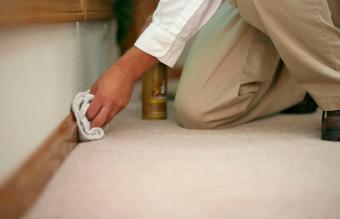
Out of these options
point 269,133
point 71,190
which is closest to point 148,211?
point 71,190

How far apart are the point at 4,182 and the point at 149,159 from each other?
1.21 feet

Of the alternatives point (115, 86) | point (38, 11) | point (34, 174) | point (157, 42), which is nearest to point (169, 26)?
point (157, 42)

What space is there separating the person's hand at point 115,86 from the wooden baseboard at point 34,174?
11 cm

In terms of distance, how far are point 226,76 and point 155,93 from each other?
9.4 inches

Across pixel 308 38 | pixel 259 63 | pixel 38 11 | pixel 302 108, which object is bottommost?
pixel 302 108

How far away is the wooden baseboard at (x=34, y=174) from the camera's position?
0.59 m

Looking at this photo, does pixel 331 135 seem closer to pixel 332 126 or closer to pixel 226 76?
pixel 332 126

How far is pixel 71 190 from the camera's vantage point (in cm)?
74

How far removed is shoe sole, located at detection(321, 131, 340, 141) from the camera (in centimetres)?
108

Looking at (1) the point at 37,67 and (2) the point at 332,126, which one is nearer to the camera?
(1) the point at 37,67

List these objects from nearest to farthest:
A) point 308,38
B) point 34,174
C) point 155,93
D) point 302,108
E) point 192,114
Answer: point 34,174, point 308,38, point 192,114, point 155,93, point 302,108

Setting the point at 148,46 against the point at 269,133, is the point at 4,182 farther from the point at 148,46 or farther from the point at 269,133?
the point at 269,133

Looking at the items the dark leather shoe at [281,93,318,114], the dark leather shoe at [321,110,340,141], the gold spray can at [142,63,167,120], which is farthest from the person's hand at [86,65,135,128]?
the dark leather shoe at [281,93,318,114]

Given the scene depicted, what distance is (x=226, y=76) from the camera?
48.3 inches
